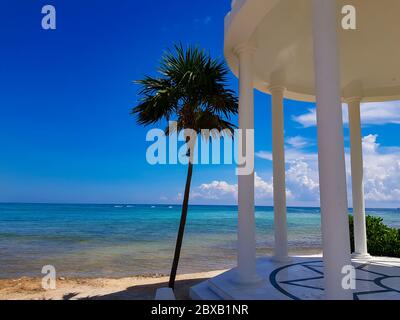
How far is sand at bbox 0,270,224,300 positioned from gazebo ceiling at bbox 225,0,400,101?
22.9 ft

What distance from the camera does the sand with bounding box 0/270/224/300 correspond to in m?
9.83

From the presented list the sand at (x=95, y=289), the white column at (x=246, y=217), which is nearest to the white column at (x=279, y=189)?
the white column at (x=246, y=217)

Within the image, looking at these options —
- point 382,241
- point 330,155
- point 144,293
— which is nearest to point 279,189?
point 144,293

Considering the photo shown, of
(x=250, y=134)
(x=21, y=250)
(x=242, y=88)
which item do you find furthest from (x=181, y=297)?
(x=21, y=250)

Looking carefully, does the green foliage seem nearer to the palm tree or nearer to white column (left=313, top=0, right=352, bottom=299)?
the palm tree

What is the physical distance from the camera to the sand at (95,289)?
983 centimetres

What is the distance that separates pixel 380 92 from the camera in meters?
11.2

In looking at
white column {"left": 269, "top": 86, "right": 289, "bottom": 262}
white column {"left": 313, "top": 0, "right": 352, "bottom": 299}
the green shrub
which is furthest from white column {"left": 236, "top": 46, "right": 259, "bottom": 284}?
the green shrub

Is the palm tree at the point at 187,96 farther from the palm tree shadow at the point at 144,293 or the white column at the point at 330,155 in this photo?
the white column at the point at 330,155

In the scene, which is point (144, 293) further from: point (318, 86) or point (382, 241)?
point (382, 241)

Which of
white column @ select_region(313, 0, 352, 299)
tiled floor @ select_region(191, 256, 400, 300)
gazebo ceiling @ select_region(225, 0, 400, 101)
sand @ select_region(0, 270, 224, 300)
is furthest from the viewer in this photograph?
sand @ select_region(0, 270, 224, 300)

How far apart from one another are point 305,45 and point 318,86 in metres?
4.68

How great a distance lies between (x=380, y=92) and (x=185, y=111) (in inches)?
279
